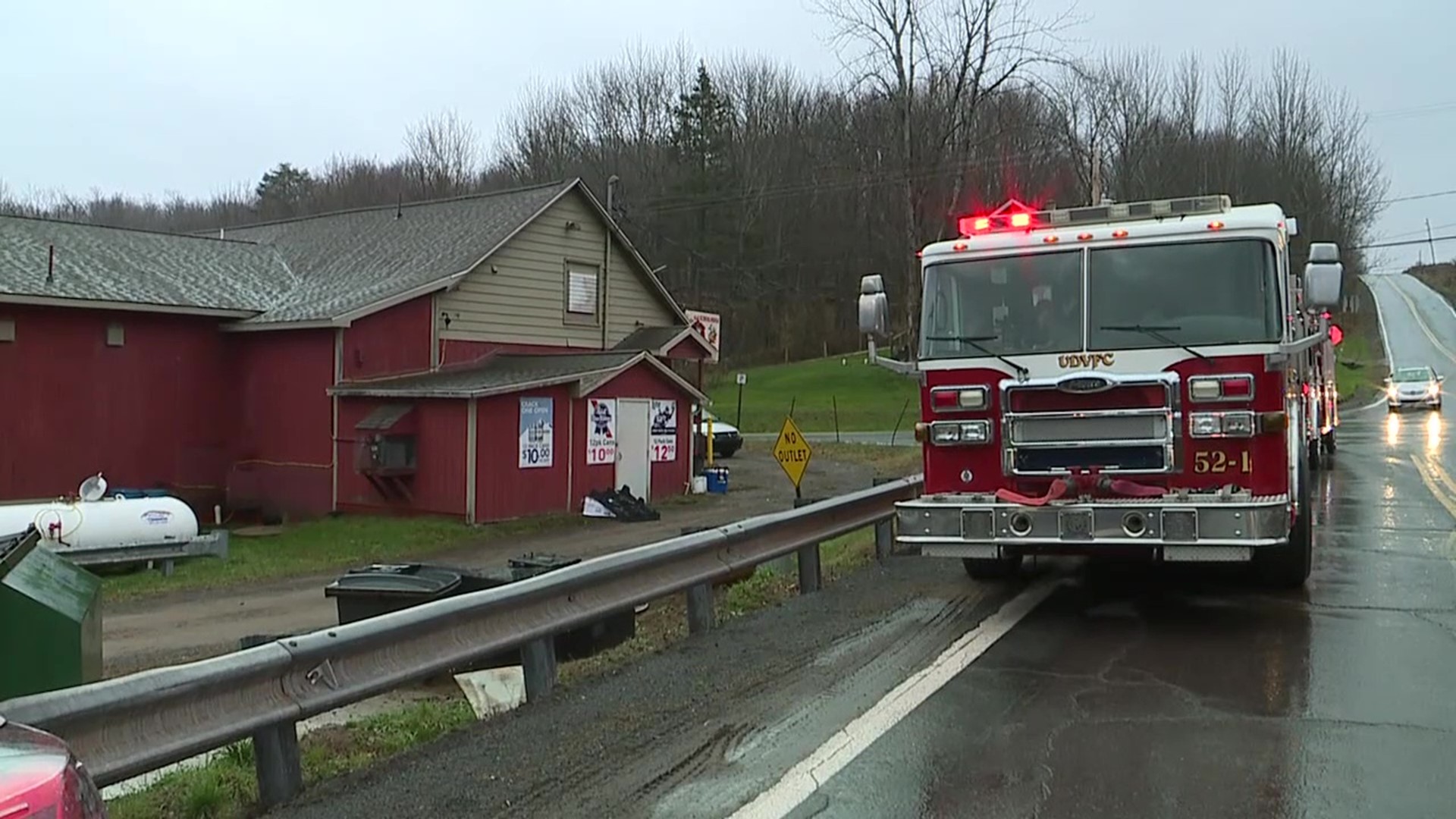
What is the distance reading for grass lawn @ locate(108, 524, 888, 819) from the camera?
5324 mm

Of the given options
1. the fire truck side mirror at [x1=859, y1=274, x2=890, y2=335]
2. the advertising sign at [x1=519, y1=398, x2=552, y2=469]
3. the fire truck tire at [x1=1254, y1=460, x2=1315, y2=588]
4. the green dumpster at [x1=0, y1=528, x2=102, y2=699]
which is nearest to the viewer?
the green dumpster at [x1=0, y1=528, x2=102, y2=699]

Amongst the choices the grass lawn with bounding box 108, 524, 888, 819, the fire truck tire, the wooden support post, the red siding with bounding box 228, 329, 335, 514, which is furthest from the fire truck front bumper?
the red siding with bounding box 228, 329, 335, 514

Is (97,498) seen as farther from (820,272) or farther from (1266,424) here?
(820,272)

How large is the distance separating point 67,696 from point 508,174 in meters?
64.9

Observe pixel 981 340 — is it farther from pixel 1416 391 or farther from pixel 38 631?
pixel 1416 391

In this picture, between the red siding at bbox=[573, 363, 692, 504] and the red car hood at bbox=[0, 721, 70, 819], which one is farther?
the red siding at bbox=[573, 363, 692, 504]

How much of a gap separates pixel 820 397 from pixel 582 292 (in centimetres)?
3317

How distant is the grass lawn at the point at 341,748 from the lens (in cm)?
532

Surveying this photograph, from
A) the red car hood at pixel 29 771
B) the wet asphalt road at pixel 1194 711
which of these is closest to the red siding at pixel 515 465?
the wet asphalt road at pixel 1194 711

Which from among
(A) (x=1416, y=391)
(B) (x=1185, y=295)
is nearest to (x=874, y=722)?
(B) (x=1185, y=295)

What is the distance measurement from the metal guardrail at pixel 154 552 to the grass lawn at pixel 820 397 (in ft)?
99.9

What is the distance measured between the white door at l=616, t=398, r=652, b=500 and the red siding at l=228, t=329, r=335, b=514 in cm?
533

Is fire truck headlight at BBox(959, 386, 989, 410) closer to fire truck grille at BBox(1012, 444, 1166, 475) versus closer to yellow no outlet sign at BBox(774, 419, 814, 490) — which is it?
fire truck grille at BBox(1012, 444, 1166, 475)

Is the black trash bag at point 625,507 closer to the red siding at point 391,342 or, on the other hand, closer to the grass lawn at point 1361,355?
the red siding at point 391,342
